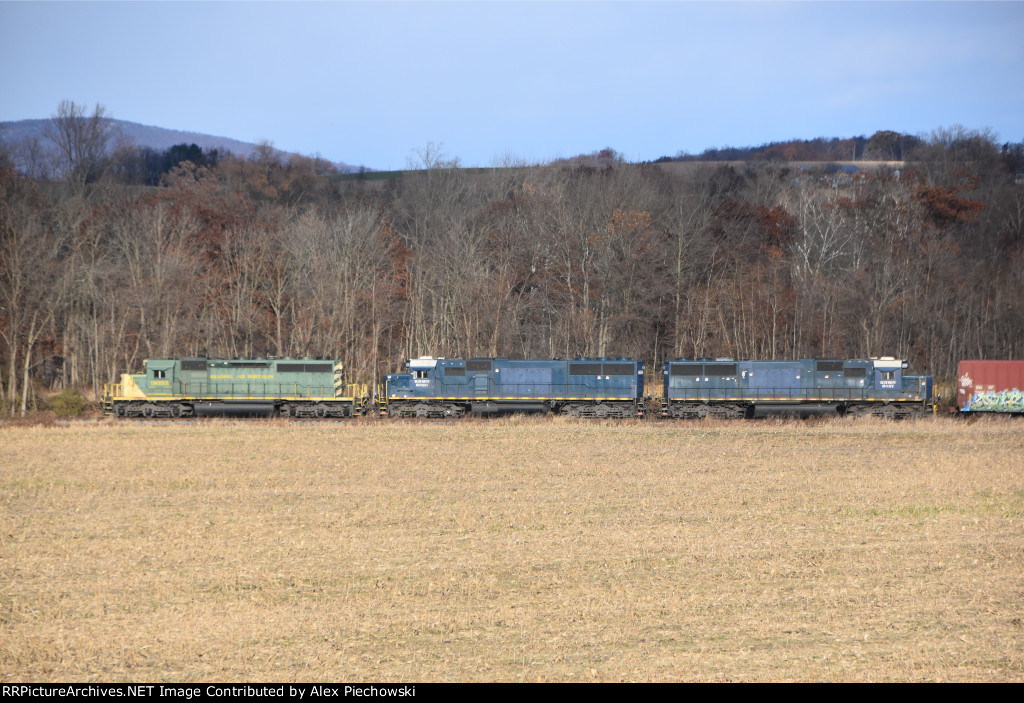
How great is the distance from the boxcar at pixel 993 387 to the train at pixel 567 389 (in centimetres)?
4

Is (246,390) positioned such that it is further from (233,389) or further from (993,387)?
(993,387)

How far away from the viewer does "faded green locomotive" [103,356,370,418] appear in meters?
35.8

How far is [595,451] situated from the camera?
26.2 meters

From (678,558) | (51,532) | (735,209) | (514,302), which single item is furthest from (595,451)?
(735,209)

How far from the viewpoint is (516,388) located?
117 ft

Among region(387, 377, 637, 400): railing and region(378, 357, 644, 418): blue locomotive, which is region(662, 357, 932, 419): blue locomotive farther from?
region(387, 377, 637, 400): railing

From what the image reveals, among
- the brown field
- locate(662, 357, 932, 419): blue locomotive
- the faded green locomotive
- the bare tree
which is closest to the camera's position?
the brown field

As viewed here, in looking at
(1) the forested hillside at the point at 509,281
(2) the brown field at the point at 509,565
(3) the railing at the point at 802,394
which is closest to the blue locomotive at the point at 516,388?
(3) the railing at the point at 802,394

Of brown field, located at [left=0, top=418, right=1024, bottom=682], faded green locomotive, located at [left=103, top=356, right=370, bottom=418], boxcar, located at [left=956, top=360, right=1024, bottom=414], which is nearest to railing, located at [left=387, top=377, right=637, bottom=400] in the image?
faded green locomotive, located at [left=103, top=356, right=370, bottom=418]

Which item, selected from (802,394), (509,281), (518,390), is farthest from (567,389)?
(509,281)

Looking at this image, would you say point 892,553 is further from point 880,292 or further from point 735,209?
point 735,209

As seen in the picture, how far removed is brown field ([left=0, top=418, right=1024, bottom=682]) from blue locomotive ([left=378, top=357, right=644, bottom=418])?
9.69 metres

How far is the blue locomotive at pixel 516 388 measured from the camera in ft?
116

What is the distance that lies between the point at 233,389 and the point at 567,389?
14.6m
